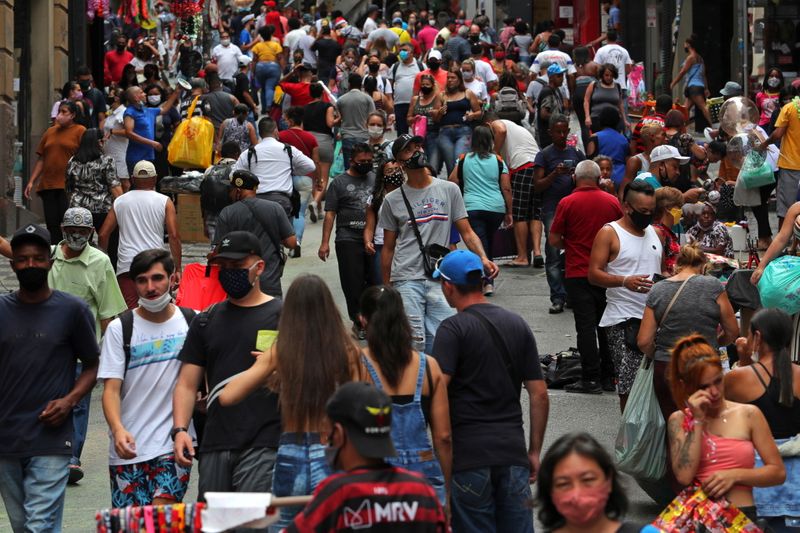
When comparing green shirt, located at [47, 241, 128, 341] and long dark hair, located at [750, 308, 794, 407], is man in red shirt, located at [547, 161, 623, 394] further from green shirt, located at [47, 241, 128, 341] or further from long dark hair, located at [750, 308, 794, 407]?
long dark hair, located at [750, 308, 794, 407]

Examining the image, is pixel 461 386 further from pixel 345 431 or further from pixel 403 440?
pixel 345 431

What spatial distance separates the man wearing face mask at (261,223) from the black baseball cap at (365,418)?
6.41 m

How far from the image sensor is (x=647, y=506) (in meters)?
9.31

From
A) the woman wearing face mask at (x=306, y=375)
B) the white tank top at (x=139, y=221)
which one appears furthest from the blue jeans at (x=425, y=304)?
the woman wearing face mask at (x=306, y=375)

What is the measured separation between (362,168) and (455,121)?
17.8 ft

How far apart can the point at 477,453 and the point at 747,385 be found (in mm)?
1414

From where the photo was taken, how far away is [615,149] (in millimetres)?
15984

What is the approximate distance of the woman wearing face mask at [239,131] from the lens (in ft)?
61.9

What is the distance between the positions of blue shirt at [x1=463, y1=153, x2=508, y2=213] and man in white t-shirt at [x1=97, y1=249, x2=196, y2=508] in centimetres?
791

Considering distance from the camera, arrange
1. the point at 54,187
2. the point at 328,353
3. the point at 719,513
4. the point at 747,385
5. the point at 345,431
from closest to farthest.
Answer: the point at 345,431 < the point at 328,353 < the point at 719,513 < the point at 747,385 < the point at 54,187

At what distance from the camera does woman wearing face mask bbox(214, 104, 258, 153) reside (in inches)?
742

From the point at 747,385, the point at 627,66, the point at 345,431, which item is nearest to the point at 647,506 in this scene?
the point at 747,385

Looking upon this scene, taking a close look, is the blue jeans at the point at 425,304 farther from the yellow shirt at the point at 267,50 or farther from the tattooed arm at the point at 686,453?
the yellow shirt at the point at 267,50

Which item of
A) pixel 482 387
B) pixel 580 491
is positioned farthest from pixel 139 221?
pixel 580 491
